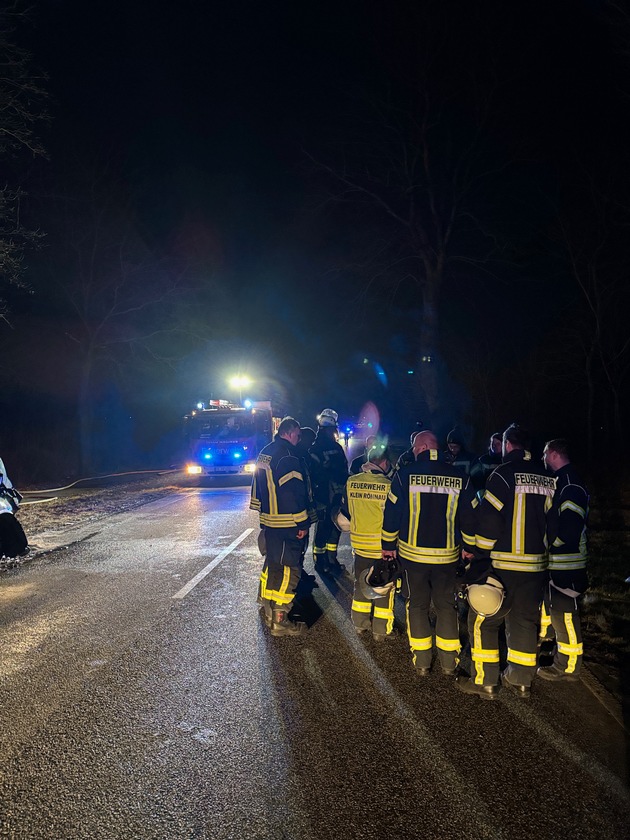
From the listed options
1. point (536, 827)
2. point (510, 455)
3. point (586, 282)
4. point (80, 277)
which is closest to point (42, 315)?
point (80, 277)

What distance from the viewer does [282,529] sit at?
18.6 feet

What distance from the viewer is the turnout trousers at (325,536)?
8070mm

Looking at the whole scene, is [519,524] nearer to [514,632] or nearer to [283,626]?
[514,632]

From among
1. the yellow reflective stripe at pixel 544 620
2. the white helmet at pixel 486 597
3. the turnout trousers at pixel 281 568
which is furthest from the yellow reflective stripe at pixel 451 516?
the turnout trousers at pixel 281 568

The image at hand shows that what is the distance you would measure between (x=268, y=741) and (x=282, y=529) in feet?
7.30

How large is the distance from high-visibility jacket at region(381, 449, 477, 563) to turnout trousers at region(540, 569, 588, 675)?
76cm

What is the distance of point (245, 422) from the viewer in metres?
19.8

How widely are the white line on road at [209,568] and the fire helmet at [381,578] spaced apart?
2.53 meters

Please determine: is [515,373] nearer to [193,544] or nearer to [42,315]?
[42,315]

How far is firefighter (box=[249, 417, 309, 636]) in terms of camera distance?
5543 millimetres

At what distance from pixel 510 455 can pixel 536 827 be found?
2546 mm

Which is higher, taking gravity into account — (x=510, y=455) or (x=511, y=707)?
(x=510, y=455)

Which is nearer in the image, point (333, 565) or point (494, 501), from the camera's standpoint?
point (494, 501)

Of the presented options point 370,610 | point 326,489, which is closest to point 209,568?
point 326,489
